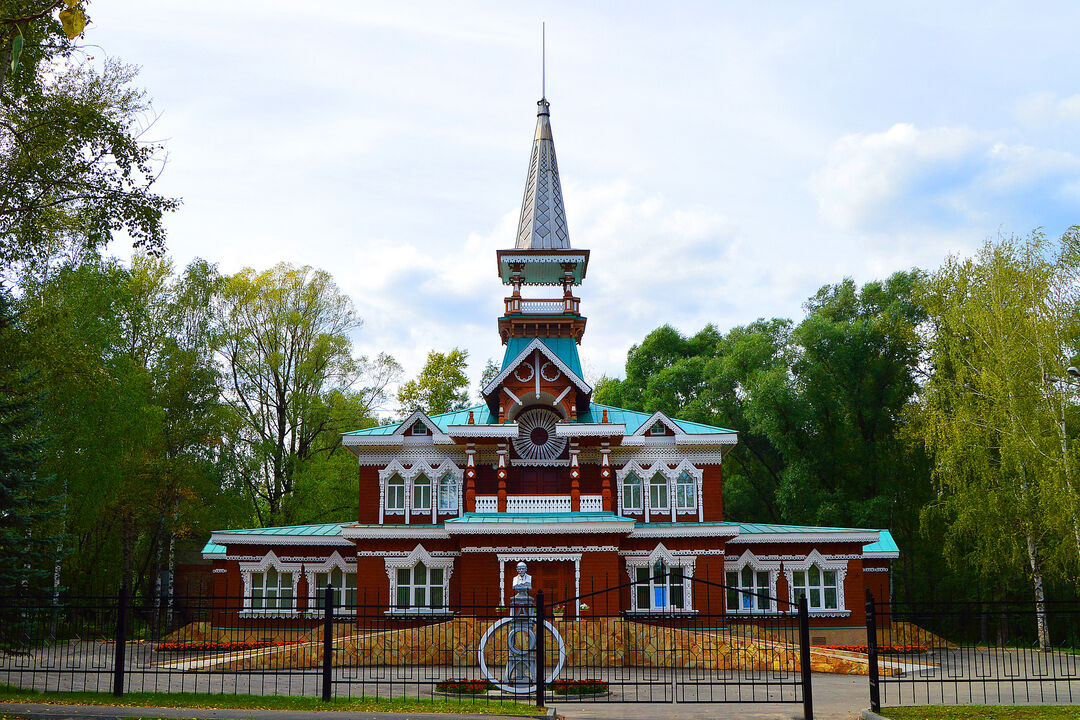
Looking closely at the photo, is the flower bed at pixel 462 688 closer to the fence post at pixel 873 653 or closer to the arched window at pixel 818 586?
the fence post at pixel 873 653

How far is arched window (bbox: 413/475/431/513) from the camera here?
115 ft

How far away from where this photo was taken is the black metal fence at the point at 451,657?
1698 centimetres

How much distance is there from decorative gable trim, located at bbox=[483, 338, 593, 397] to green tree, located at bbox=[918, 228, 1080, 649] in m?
13.3

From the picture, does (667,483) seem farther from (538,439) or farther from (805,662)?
(805,662)

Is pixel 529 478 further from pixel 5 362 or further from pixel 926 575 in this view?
pixel 926 575

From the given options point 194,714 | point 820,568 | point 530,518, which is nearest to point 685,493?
point 820,568

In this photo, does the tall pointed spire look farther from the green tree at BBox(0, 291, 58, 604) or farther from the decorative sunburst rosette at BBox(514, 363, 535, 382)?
the green tree at BBox(0, 291, 58, 604)

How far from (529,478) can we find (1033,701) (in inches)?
783

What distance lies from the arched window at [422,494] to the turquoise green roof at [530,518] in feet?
12.1

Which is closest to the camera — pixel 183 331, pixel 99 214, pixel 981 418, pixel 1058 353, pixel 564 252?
pixel 99 214

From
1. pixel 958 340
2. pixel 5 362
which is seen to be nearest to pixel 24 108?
pixel 5 362

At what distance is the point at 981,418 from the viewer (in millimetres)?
33375

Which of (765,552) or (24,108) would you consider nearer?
(24,108)

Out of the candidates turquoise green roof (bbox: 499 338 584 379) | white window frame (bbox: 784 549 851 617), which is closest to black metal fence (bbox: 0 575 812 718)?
white window frame (bbox: 784 549 851 617)
